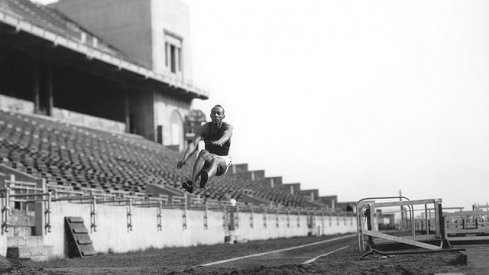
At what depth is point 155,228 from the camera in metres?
24.3

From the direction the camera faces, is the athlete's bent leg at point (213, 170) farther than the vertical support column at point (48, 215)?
No

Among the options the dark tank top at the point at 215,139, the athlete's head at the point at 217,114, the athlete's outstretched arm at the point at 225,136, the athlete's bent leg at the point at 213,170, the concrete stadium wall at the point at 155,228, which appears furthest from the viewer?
the concrete stadium wall at the point at 155,228

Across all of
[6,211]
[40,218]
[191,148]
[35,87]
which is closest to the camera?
[191,148]

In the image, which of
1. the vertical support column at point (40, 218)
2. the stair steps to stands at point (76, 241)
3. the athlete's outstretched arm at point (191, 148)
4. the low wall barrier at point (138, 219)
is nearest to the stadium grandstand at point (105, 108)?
the vertical support column at point (40, 218)

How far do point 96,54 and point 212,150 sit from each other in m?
35.5

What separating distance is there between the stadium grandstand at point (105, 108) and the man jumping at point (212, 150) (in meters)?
6.91

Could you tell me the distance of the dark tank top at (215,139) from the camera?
37.0 feet

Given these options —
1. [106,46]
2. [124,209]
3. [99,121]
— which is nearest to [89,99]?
[99,121]

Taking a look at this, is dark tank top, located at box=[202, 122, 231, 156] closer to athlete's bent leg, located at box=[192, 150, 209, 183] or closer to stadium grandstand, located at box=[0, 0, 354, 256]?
athlete's bent leg, located at box=[192, 150, 209, 183]

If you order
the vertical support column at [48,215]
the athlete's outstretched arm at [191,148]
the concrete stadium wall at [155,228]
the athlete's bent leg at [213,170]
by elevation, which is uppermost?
the athlete's outstretched arm at [191,148]

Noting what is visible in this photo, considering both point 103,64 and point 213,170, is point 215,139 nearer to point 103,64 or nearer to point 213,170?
point 213,170

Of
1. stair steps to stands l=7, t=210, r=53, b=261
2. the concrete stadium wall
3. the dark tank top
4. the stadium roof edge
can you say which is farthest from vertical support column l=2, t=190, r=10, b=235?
the stadium roof edge

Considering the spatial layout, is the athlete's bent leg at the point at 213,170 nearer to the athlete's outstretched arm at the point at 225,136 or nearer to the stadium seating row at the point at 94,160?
the athlete's outstretched arm at the point at 225,136

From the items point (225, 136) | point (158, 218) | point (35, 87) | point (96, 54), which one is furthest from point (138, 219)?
point (96, 54)
